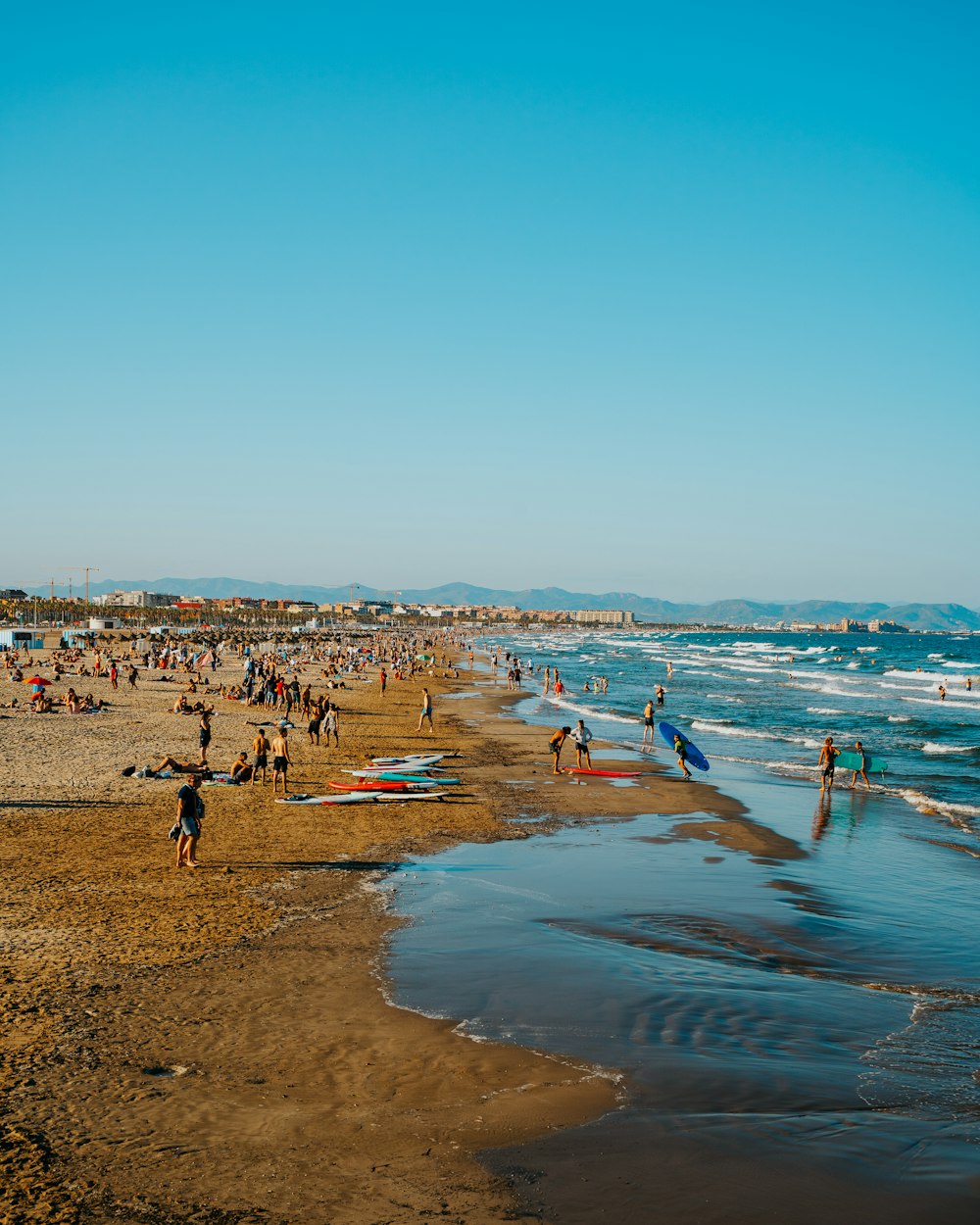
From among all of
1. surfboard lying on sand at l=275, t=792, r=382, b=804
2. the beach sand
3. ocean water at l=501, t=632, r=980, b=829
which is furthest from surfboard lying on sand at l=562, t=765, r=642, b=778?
the beach sand

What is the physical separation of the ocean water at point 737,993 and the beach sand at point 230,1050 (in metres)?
0.53

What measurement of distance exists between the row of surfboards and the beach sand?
88.9 inches

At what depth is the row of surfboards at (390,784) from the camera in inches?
774

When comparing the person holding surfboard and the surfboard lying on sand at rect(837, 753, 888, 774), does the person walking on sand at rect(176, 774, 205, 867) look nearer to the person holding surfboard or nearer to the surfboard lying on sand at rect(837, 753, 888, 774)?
the person holding surfboard

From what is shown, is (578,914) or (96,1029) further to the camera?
(578,914)

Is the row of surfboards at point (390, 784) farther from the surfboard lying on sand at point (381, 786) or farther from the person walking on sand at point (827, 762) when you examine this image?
the person walking on sand at point (827, 762)

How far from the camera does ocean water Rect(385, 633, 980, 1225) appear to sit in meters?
6.21

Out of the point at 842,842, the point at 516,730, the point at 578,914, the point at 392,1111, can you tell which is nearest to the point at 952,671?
the point at 516,730

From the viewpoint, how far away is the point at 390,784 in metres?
21.5

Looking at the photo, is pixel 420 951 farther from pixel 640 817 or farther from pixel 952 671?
pixel 952 671

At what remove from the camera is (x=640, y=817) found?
19.9m

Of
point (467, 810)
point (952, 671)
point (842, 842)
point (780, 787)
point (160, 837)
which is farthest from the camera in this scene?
point (952, 671)

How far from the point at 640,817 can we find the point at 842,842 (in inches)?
162

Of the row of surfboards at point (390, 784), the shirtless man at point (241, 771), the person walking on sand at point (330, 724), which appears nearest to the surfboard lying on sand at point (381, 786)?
the row of surfboards at point (390, 784)
